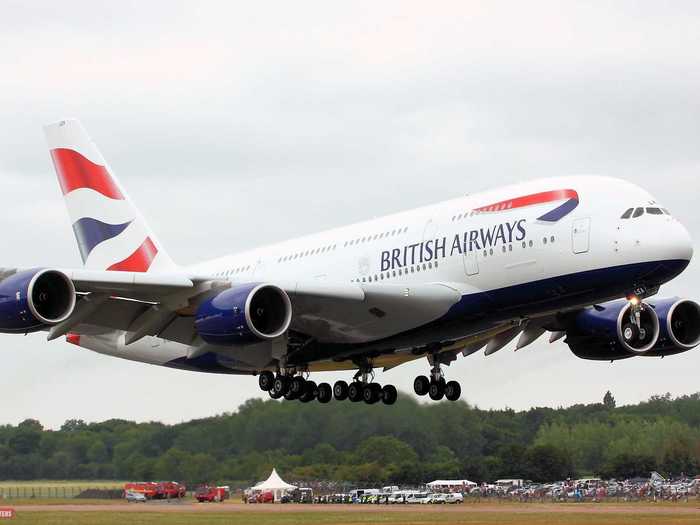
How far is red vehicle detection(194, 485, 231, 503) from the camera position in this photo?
60984 mm

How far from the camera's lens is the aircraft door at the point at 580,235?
3409cm

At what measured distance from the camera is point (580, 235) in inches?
1347

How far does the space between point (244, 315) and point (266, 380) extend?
736 centimetres

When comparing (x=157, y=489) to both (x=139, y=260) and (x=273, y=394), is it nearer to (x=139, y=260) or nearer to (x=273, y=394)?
(x=139, y=260)

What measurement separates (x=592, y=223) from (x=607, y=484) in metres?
34.5

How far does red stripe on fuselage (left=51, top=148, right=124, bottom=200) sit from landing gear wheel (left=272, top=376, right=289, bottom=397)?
38.0ft

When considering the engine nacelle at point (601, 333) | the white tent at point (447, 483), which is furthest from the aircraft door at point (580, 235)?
the white tent at point (447, 483)

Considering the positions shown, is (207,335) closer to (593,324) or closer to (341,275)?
(341,275)

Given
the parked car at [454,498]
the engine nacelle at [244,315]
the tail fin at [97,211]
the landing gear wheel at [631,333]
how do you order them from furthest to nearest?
the parked car at [454,498]
the tail fin at [97,211]
the landing gear wheel at [631,333]
the engine nacelle at [244,315]

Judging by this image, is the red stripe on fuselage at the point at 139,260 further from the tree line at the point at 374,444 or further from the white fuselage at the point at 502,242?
the tree line at the point at 374,444

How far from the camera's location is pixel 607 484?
2589 inches

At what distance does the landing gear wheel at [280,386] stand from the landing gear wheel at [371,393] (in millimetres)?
3139

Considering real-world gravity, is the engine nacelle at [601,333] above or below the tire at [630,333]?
above

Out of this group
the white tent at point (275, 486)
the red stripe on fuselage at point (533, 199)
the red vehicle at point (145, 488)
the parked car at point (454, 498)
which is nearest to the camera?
the red stripe on fuselage at point (533, 199)
